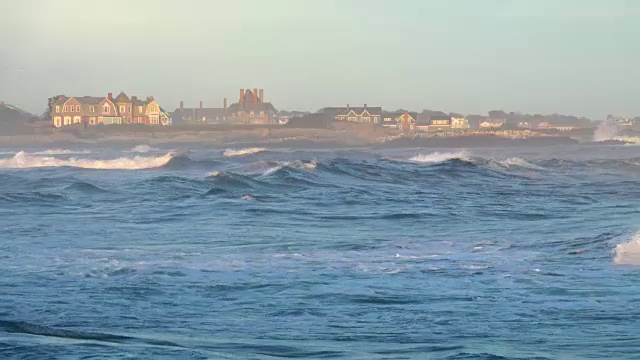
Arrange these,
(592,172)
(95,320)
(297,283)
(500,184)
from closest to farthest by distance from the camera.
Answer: (95,320)
(297,283)
(500,184)
(592,172)

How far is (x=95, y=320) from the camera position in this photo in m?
9.18

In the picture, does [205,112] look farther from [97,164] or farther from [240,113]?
[97,164]

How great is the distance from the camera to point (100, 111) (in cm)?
11750

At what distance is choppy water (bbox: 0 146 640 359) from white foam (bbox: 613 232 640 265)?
1.4 inches

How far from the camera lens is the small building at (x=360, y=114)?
130625mm

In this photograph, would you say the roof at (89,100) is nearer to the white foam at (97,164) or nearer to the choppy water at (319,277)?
the white foam at (97,164)

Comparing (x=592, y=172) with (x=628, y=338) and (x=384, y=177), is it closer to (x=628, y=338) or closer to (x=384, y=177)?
(x=384, y=177)

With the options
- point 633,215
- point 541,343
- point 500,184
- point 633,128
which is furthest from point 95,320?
point 633,128

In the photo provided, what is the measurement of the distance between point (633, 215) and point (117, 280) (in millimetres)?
11796

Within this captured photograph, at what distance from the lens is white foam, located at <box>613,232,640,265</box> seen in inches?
495

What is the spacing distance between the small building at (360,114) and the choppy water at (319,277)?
105942 millimetres

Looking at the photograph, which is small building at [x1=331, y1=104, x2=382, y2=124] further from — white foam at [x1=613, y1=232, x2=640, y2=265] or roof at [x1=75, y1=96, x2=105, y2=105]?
white foam at [x1=613, y1=232, x2=640, y2=265]

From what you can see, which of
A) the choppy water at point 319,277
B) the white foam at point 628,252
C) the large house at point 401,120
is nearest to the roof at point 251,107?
the large house at point 401,120

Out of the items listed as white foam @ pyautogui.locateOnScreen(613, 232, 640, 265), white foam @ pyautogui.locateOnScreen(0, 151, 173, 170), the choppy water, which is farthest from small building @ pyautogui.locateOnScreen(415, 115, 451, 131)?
white foam @ pyautogui.locateOnScreen(613, 232, 640, 265)
